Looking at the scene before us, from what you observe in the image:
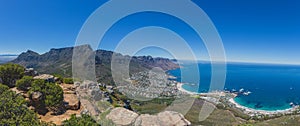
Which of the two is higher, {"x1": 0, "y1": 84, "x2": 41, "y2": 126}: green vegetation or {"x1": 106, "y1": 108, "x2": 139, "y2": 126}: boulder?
{"x1": 0, "y1": 84, "x2": 41, "y2": 126}: green vegetation

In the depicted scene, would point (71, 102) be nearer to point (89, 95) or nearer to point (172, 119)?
point (89, 95)

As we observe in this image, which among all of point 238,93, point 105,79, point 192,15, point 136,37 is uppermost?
point 192,15

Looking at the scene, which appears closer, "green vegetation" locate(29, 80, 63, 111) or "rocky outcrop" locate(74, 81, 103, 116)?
"green vegetation" locate(29, 80, 63, 111)

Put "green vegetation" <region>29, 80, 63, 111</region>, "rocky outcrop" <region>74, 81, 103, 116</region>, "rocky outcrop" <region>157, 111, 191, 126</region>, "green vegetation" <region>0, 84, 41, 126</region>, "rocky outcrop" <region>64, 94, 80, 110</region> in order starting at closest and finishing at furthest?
1. "green vegetation" <region>0, 84, 41, 126</region>
2. "rocky outcrop" <region>157, 111, 191, 126</region>
3. "green vegetation" <region>29, 80, 63, 111</region>
4. "rocky outcrop" <region>74, 81, 103, 116</region>
5. "rocky outcrop" <region>64, 94, 80, 110</region>

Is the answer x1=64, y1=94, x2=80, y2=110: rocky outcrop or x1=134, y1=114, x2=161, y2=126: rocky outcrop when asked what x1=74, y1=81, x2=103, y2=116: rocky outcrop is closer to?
x1=64, y1=94, x2=80, y2=110: rocky outcrop

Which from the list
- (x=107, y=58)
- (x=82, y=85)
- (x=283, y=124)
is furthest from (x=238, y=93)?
(x=82, y=85)

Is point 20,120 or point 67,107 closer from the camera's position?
point 20,120

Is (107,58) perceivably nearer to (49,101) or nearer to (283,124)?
(283,124)

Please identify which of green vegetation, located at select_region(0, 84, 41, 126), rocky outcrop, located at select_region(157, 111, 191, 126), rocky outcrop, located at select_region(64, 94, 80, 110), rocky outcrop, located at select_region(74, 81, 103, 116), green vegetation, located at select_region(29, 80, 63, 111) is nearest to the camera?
green vegetation, located at select_region(0, 84, 41, 126)

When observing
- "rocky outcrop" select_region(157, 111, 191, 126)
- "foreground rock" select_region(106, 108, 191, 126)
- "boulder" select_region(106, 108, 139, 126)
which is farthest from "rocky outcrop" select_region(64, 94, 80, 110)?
"rocky outcrop" select_region(157, 111, 191, 126)
